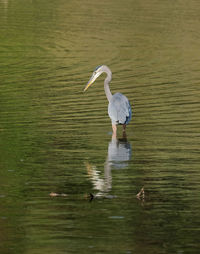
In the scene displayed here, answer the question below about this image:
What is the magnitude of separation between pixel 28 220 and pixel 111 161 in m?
3.87

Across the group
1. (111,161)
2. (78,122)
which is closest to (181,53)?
(78,122)

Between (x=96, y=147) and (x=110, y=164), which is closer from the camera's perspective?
(x=110, y=164)

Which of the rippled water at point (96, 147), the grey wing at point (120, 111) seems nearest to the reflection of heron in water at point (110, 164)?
the rippled water at point (96, 147)

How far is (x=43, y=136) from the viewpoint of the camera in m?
17.2

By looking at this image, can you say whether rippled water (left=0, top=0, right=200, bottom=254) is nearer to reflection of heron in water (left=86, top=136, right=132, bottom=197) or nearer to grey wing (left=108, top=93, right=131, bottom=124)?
reflection of heron in water (left=86, top=136, right=132, bottom=197)

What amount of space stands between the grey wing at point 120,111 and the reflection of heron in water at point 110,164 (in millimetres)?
387

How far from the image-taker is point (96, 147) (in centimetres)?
1636

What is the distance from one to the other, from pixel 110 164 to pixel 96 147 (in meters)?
1.47

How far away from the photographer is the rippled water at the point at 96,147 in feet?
36.3

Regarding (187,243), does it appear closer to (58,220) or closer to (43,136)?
(58,220)

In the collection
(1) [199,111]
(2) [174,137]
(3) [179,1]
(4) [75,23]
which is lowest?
(2) [174,137]

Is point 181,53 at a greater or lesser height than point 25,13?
lesser

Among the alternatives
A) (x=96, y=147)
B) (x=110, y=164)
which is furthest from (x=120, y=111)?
(x=110, y=164)

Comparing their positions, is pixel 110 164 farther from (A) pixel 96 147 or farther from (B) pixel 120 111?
(B) pixel 120 111
